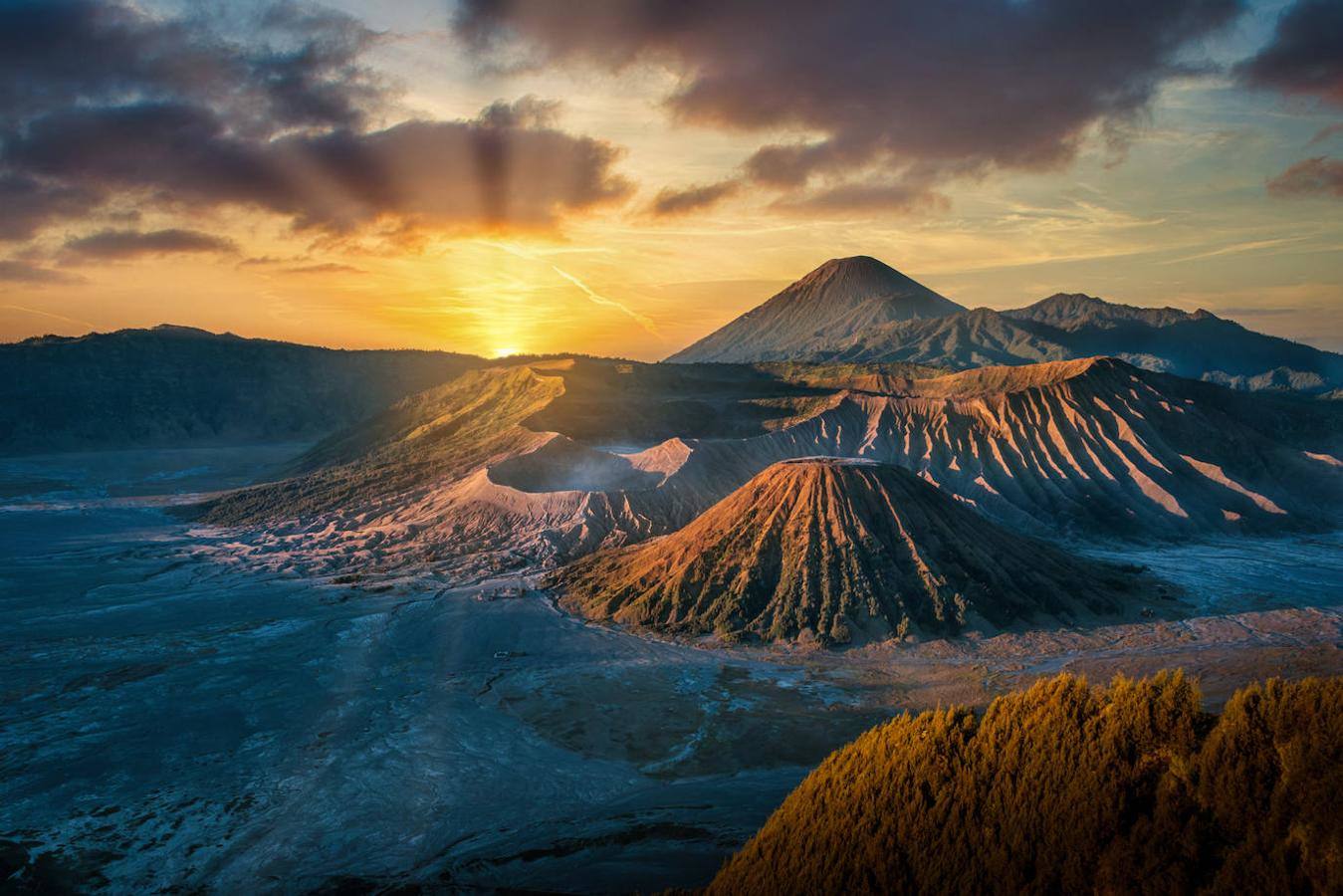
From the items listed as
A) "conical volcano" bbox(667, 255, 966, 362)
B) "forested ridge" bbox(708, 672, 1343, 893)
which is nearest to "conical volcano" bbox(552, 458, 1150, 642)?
"forested ridge" bbox(708, 672, 1343, 893)

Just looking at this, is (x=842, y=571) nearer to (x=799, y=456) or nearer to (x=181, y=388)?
(x=799, y=456)

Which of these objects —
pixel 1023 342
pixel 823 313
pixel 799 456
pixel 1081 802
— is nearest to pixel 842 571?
pixel 1081 802

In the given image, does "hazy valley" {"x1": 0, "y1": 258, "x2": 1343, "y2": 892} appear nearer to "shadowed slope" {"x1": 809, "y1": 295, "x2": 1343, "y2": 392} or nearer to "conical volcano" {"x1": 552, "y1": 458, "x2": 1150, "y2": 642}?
"conical volcano" {"x1": 552, "y1": 458, "x2": 1150, "y2": 642}

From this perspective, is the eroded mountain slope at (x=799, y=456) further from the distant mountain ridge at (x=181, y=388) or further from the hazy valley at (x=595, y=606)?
the distant mountain ridge at (x=181, y=388)

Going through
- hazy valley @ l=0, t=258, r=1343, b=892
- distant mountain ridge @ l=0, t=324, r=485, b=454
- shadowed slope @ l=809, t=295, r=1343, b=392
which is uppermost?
shadowed slope @ l=809, t=295, r=1343, b=392

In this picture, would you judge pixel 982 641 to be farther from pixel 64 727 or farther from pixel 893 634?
pixel 64 727
